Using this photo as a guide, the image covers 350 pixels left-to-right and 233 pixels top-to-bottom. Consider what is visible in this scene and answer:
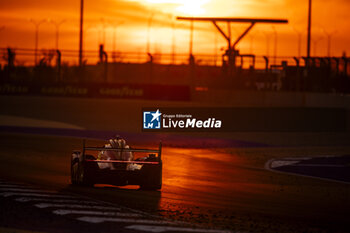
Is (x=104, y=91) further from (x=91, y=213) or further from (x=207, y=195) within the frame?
(x=91, y=213)

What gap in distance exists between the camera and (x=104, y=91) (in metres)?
39.4

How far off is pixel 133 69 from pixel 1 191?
37.8 m

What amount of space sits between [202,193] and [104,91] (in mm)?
24908

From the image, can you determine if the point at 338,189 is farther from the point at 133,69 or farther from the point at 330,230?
the point at 133,69

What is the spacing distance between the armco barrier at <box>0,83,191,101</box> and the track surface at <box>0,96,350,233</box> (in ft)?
38.6

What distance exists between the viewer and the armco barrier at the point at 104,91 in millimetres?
39250

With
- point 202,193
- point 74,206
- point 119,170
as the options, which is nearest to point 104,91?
point 119,170

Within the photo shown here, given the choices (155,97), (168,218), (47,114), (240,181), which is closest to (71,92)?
(47,114)

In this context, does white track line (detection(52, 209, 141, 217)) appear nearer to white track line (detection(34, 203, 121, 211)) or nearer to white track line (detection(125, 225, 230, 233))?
white track line (detection(34, 203, 121, 211))

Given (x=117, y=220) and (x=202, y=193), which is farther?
(x=202, y=193)

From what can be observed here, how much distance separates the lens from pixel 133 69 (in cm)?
5175

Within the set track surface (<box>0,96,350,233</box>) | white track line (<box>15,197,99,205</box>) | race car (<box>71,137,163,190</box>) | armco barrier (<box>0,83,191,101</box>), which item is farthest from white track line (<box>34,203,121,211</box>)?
armco barrier (<box>0,83,191,101</box>)

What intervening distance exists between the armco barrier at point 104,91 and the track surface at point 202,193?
38.6 ft

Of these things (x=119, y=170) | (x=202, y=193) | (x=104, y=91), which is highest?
(x=104, y=91)
